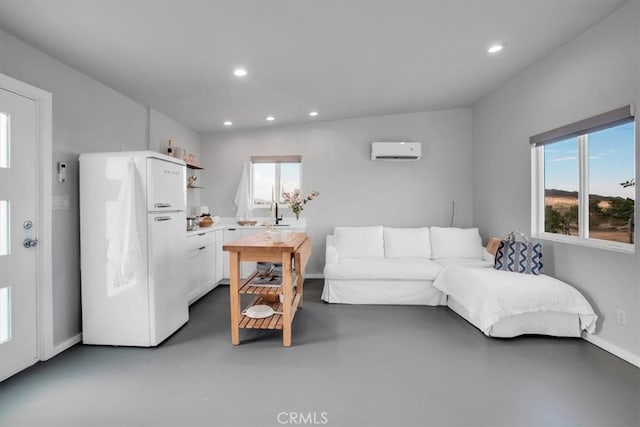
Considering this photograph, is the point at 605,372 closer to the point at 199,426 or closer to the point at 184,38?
the point at 199,426

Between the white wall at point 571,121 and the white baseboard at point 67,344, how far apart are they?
422 centimetres

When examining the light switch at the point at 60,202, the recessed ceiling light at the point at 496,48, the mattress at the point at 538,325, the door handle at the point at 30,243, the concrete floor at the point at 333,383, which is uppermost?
the recessed ceiling light at the point at 496,48

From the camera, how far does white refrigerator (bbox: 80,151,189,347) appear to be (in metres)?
2.24

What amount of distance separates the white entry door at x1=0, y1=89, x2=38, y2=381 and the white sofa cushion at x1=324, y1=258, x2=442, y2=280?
2523 mm

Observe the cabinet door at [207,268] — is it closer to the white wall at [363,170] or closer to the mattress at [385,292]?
the white wall at [363,170]

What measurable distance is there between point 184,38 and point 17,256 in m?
1.84

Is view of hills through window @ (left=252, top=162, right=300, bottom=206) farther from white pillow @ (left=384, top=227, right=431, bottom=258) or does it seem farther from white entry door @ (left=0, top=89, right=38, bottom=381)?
white entry door @ (left=0, top=89, right=38, bottom=381)

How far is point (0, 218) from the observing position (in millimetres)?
1840

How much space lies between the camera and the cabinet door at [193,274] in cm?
319

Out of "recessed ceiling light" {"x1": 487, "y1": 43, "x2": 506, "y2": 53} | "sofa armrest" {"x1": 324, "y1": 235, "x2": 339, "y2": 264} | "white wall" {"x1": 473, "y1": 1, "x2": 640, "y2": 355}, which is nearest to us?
"white wall" {"x1": 473, "y1": 1, "x2": 640, "y2": 355}

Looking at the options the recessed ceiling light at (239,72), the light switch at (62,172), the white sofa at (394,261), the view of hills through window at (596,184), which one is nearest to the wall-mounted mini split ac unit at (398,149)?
the white sofa at (394,261)

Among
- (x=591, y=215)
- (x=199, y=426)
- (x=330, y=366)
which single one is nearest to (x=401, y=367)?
(x=330, y=366)

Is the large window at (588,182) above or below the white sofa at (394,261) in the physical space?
above

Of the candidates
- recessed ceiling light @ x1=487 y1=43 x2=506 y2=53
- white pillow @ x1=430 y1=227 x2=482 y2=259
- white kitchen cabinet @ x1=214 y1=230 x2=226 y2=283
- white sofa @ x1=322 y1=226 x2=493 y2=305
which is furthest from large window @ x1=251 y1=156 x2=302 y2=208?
recessed ceiling light @ x1=487 y1=43 x2=506 y2=53
